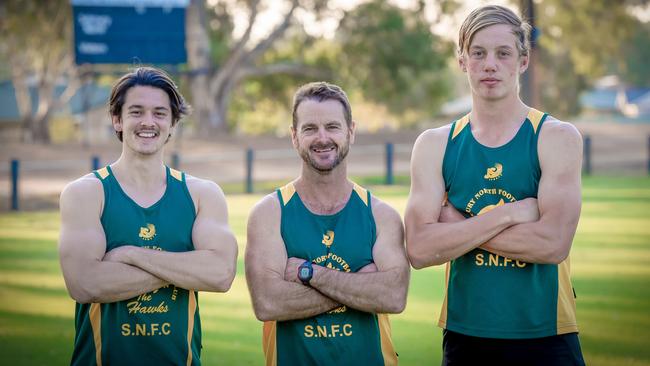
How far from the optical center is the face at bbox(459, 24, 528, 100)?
384 centimetres

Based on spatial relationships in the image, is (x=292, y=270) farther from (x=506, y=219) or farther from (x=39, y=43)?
(x=39, y=43)

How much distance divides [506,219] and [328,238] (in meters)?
0.82

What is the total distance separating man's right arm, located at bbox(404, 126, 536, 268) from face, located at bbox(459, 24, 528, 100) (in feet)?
0.97

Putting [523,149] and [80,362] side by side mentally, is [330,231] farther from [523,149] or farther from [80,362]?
[80,362]

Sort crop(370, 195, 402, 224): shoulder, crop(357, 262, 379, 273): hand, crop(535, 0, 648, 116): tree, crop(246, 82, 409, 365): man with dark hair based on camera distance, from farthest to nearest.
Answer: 1. crop(535, 0, 648, 116): tree
2. crop(370, 195, 402, 224): shoulder
3. crop(357, 262, 379, 273): hand
4. crop(246, 82, 409, 365): man with dark hair

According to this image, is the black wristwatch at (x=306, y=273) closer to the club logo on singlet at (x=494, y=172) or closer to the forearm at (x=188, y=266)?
the forearm at (x=188, y=266)

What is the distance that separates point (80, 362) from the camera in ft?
12.8

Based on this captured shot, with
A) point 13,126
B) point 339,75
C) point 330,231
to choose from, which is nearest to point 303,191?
point 330,231

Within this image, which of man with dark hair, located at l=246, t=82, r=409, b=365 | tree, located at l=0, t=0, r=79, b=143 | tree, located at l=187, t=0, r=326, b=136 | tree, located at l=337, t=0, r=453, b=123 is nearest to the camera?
man with dark hair, located at l=246, t=82, r=409, b=365

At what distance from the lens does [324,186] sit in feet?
13.0

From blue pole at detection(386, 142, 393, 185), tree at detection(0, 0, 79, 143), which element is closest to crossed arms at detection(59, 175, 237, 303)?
blue pole at detection(386, 142, 393, 185)

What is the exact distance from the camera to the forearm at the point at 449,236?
12.5ft

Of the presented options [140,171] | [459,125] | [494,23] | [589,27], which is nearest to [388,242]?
[459,125]

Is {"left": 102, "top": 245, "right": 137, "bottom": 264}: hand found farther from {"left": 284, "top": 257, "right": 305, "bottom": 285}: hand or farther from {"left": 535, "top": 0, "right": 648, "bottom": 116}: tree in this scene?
{"left": 535, "top": 0, "right": 648, "bottom": 116}: tree
